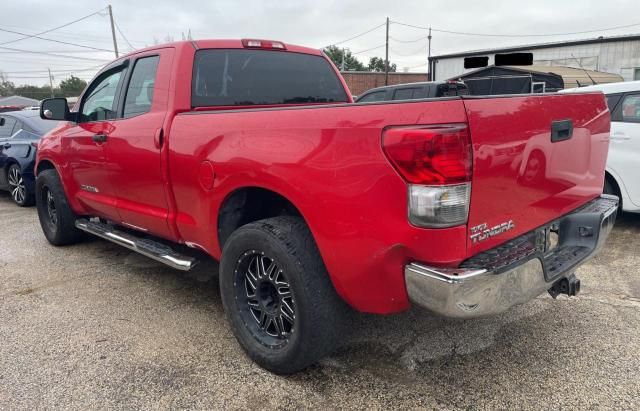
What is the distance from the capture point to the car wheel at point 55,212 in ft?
15.9

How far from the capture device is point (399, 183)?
1.97 metres

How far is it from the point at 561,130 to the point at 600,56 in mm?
24937

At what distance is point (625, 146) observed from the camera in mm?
5246

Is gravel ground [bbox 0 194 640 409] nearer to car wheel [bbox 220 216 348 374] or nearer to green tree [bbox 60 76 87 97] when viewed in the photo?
car wheel [bbox 220 216 348 374]

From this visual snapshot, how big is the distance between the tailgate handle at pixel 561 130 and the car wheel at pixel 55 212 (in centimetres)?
444

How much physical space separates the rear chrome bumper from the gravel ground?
615mm

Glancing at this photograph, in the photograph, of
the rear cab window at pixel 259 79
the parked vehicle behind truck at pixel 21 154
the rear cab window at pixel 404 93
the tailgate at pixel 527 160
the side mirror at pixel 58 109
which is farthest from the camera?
the rear cab window at pixel 404 93

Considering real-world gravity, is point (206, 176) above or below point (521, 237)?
above

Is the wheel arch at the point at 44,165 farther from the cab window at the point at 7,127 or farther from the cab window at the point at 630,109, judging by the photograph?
the cab window at the point at 630,109

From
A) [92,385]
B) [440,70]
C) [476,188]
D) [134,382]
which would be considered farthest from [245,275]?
[440,70]

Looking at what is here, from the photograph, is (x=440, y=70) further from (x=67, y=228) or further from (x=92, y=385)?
(x=92, y=385)

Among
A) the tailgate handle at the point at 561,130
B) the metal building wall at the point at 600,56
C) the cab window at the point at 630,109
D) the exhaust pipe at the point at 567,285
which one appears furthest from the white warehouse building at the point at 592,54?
the exhaust pipe at the point at 567,285

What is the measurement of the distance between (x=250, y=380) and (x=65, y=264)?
9.67 ft

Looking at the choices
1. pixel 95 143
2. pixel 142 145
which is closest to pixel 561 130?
pixel 142 145
